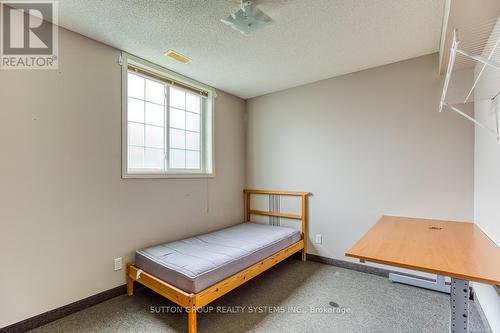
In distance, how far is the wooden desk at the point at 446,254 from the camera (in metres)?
1.11

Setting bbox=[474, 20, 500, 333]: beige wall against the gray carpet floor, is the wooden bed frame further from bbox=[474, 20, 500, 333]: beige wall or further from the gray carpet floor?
bbox=[474, 20, 500, 333]: beige wall

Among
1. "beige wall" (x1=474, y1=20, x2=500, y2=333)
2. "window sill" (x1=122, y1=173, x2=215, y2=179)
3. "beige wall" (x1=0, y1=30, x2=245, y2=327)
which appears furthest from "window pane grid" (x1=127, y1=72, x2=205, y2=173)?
"beige wall" (x1=474, y1=20, x2=500, y2=333)

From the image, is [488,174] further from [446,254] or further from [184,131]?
[184,131]

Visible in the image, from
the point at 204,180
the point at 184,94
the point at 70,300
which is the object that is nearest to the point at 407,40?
the point at 184,94

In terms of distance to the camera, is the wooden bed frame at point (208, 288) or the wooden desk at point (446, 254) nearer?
the wooden desk at point (446, 254)

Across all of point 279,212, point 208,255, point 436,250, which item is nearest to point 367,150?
point 279,212

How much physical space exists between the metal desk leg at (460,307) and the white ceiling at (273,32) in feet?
6.33

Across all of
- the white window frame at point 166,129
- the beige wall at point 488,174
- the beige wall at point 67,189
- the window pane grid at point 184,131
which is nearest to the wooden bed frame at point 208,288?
the beige wall at point 67,189

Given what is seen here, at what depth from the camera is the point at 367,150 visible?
2.85 metres

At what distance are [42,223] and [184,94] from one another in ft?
6.74

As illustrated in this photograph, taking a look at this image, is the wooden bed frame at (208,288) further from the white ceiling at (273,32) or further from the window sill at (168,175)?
the white ceiling at (273,32)

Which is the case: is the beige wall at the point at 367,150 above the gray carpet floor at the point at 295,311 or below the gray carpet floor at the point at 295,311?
above

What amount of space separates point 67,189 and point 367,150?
3138mm

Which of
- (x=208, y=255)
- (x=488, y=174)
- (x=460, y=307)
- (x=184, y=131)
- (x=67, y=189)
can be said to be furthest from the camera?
(x=184, y=131)
